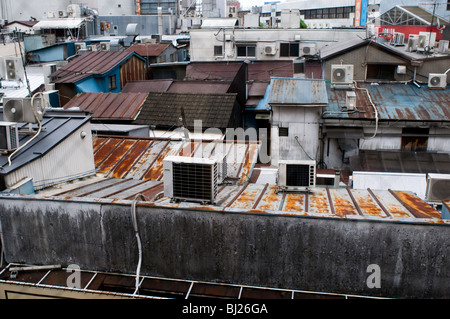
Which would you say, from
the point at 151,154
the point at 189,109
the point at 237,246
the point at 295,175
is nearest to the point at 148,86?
the point at 189,109

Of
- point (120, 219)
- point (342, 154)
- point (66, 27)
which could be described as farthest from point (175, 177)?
point (66, 27)

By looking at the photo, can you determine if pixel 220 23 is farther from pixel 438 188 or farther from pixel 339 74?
pixel 438 188

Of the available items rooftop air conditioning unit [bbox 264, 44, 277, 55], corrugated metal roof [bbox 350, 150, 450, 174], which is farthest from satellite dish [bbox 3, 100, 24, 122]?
rooftop air conditioning unit [bbox 264, 44, 277, 55]

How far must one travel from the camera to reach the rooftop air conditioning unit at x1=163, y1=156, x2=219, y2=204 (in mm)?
6820

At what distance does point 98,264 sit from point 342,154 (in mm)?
11223

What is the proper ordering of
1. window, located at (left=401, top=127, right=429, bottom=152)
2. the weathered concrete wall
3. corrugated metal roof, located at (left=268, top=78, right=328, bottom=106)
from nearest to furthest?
the weathered concrete wall → corrugated metal roof, located at (left=268, top=78, right=328, bottom=106) → window, located at (left=401, top=127, right=429, bottom=152)

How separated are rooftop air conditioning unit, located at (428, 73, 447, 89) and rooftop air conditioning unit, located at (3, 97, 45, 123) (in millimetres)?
14712

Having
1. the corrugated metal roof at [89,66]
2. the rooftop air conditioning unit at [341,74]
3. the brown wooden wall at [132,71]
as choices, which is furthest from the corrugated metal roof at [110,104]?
the rooftop air conditioning unit at [341,74]

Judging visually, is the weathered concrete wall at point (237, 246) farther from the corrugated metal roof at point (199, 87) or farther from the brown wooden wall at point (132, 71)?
the brown wooden wall at point (132, 71)

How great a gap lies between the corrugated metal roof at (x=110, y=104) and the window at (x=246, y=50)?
1223 cm

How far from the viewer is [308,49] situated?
93.0 ft

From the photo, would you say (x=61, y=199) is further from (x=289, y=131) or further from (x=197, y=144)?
(x=289, y=131)

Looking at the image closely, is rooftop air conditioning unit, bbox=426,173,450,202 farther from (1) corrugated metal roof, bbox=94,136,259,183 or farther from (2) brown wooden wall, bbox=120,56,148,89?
(2) brown wooden wall, bbox=120,56,148,89

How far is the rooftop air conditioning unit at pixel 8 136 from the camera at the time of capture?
7.99 metres
